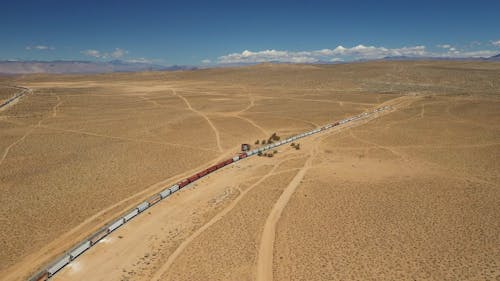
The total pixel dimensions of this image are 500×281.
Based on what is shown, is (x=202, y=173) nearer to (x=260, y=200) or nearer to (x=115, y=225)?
(x=260, y=200)

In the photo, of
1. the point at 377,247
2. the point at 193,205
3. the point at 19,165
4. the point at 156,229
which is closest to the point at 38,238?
the point at 156,229

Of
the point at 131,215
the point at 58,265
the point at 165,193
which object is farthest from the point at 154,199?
the point at 58,265

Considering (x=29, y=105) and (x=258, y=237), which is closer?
(x=258, y=237)

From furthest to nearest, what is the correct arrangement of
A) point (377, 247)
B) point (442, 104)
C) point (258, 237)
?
point (442, 104) < point (258, 237) < point (377, 247)

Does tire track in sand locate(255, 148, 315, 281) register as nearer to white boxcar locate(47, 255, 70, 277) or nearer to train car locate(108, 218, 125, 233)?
train car locate(108, 218, 125, 233)

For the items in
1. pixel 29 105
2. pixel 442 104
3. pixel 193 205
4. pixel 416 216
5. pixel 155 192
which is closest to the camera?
pixel 416 216

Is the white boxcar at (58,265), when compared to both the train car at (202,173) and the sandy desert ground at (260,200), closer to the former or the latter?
the sandy desert ground at (260,200)

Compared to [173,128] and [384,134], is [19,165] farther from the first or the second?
[384,134]

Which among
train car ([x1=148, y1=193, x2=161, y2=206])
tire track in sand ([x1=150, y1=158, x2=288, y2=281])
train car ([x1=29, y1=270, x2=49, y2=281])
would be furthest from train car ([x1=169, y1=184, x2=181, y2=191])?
train car ([x1=29, y1=270, x2=49, y2=281])
